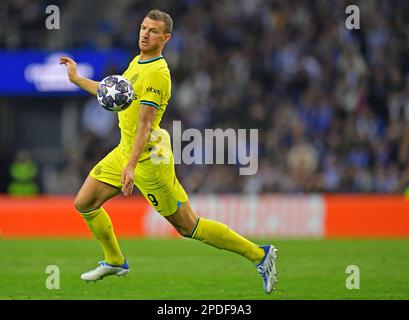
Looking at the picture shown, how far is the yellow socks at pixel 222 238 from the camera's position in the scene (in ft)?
30.7

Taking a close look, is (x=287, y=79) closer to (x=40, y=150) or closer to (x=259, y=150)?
(x=259, y=150)

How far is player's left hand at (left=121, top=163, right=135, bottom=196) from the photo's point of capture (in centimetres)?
883

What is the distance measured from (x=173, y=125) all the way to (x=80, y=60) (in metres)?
3.88

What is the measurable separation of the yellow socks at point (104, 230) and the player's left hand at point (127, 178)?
29.6 inches

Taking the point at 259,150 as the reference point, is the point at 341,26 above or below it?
above

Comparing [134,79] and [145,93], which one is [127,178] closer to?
[145,93]

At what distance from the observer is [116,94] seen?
29.4ft

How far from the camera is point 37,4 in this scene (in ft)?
81.1

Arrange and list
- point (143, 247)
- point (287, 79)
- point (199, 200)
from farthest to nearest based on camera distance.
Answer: point (287, 79), point (199, 200), point (143, 247)

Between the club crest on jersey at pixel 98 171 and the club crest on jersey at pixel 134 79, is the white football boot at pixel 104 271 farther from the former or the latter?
the club crest on jersey at pixel 134 79

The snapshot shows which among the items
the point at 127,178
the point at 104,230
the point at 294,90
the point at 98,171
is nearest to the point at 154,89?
the point at 127,178

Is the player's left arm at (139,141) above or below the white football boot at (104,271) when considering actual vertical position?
above

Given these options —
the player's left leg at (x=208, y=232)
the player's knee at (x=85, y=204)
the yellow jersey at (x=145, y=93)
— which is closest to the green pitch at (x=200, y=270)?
the player's left leg at (x=208, y=232)
